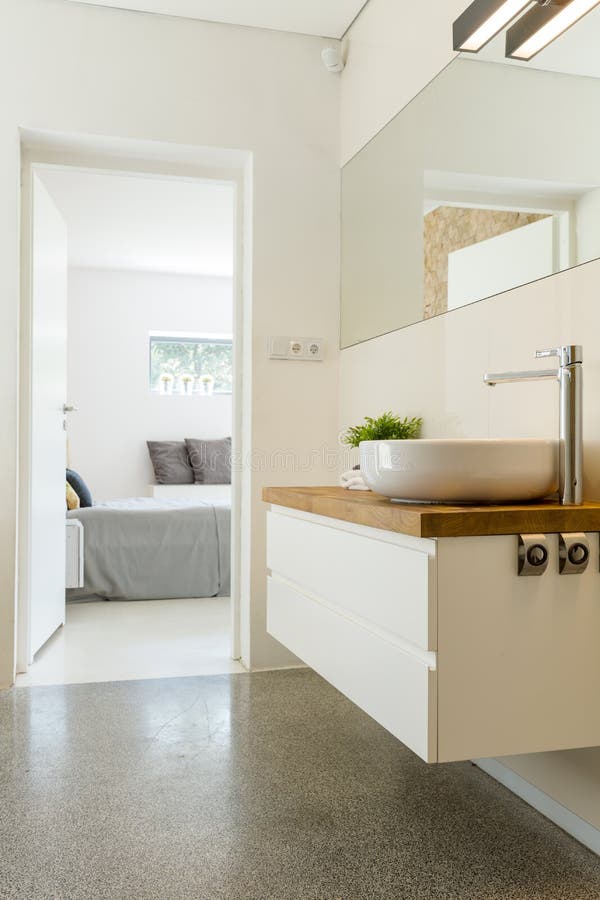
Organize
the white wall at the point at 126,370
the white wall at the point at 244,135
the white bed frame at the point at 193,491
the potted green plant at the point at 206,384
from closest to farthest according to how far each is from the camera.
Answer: the white wall at the point at 244,135, the white bed frame at the point at 193,491, the white wall at the point at 126,370, the potted green plant at the point at 206,384

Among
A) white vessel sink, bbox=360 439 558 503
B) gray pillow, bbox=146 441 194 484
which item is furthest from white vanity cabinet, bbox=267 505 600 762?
gray pillow, bbox=146 441 194 484

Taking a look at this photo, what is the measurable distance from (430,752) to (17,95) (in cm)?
275

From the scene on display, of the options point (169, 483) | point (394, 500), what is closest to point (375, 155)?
point (394, 500)

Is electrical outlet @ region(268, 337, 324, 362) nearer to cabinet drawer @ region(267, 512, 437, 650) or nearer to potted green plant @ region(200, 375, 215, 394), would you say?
cabinet drawer @ region(267, 512, 437, 650)

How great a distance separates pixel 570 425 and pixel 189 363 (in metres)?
5.96

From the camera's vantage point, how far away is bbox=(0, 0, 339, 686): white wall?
297cm

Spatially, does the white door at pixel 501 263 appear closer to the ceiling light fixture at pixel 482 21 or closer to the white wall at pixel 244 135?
the ceiling light fixture at pixel 482 21

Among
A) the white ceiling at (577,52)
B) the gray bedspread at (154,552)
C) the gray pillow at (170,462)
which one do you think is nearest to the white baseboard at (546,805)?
the white ceiling at (577,52)

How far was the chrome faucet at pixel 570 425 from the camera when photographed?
158 cm

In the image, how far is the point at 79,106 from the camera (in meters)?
3.02

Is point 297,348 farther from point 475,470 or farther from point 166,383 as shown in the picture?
point 166,383

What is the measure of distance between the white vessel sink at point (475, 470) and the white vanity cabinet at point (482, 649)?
136 millimetres

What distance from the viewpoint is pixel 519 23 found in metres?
1.94

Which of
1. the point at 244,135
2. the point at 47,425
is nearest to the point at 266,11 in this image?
the point at 244,135
